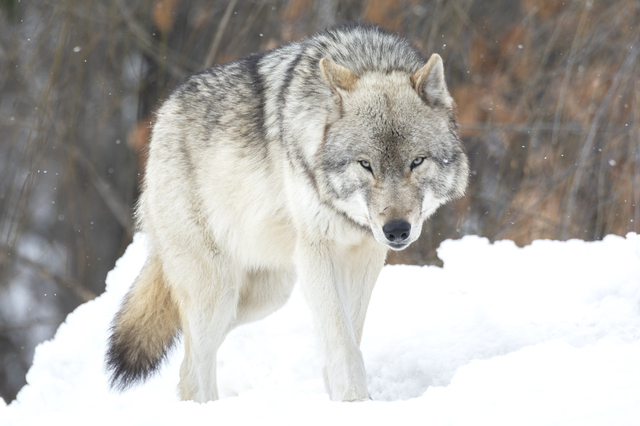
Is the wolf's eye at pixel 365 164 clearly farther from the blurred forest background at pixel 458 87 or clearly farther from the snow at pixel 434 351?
the blurred forest background at pixel 458 87

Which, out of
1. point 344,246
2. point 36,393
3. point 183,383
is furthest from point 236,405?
point 36,393

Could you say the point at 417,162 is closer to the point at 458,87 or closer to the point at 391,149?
the point at 391,149

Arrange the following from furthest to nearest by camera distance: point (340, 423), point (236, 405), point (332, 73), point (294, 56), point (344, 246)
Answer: point (294, 56), point (344, 246), point (332, 73), point (236, 405), point (340, 423)

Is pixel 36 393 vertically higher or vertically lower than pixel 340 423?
lower

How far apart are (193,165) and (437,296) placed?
1580 mm

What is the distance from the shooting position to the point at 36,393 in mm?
4168

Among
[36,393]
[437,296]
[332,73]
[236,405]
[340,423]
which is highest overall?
[332,73]

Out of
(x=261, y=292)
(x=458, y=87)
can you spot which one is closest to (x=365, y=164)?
(x=261, y=292)

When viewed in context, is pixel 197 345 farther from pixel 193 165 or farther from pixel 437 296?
pixel 437 296

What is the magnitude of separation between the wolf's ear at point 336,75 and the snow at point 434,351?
129cm

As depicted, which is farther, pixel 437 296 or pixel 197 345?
pixel 437 296

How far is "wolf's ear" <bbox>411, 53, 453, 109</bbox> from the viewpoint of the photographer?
3053mm

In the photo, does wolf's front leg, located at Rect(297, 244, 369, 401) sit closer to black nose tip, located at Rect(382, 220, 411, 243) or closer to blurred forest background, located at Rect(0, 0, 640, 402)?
black nose tip, located at Rect(382, 220, 411, 243)

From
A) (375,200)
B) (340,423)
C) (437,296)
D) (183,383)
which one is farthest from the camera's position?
(437,296)
